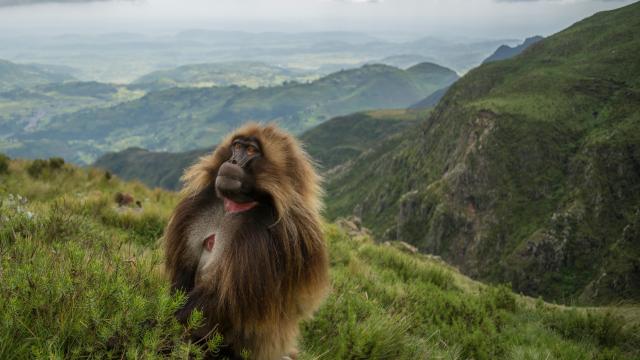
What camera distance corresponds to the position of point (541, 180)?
84688 millimetres

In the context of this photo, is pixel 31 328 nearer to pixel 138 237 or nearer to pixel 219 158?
pixel 219 158

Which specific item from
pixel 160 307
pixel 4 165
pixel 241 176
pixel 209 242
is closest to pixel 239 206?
pixel 241 176

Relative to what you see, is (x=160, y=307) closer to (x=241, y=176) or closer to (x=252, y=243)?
(x=252, y=243)

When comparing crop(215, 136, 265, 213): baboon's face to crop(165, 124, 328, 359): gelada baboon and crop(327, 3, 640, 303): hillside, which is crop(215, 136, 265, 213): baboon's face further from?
crop(327, 3, 640, 303): hillside

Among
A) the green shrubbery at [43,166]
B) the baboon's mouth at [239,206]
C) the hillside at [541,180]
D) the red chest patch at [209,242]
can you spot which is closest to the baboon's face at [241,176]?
the baboon's mouth at [239,206]

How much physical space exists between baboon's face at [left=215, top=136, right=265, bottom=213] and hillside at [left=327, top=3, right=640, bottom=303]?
62.4 meters

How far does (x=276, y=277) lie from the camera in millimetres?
3352

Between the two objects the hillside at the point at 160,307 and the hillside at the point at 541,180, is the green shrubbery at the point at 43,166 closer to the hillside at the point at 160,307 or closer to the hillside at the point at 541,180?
the hillside at the point at 160,307

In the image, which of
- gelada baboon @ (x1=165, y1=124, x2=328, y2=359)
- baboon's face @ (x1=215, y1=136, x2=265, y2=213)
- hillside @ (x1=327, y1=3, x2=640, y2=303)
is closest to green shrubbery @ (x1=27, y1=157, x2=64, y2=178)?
gelada baboon @ (x1=165, y1=124, x2=328, y2=359)

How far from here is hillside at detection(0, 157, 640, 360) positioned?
2.68m

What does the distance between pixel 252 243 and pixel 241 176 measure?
0.48 m

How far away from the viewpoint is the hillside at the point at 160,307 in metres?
2.68

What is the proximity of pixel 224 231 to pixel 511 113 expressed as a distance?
96.3 m

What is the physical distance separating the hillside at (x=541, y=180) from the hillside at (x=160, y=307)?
57.3 metres
